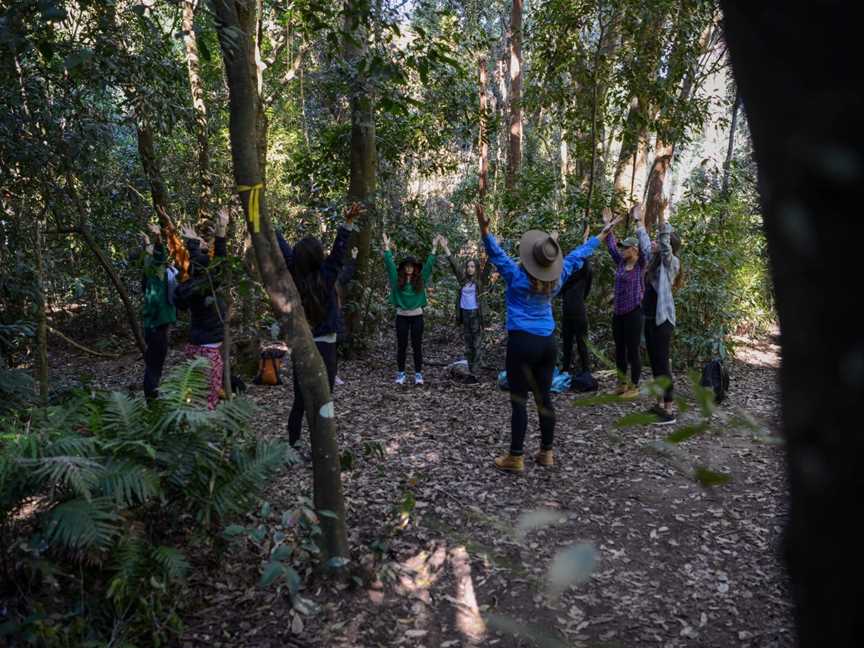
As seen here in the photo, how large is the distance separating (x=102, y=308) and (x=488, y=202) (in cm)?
854

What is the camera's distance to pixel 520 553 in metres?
4.48

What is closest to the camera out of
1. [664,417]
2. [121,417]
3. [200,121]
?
[664,417]

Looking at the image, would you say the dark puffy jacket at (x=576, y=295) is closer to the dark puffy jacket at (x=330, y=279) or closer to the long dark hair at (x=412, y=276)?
the long dark hair at (x=412, y=276)

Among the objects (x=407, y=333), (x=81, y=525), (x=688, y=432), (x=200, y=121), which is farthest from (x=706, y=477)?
(x=200, y=121)

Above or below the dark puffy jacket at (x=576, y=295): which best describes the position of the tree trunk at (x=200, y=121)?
above

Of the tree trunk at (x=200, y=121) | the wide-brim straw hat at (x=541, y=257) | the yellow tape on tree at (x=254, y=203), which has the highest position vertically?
the tree trunk at (x=200, y=121)

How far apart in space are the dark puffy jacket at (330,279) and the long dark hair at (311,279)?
36 mm

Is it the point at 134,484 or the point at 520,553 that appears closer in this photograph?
the point at 134,484

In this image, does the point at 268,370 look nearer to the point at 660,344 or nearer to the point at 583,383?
the point at 583,383

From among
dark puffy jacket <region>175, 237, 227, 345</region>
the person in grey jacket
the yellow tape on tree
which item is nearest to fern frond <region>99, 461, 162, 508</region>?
the yellow tape on tree

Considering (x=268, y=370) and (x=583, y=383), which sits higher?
(x=268, y=370)

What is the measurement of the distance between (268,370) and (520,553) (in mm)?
5733

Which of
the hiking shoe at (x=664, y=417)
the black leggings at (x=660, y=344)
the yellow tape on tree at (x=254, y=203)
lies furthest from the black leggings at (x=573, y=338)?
the yellow tape on tree at (x=254, y=203)

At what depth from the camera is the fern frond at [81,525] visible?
310 centimetres
